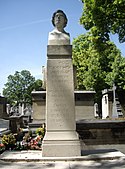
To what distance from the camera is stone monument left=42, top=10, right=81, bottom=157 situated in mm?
6625

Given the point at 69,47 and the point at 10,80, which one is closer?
the point at 69,47

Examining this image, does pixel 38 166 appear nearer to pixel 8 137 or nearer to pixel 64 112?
pixel 64 112

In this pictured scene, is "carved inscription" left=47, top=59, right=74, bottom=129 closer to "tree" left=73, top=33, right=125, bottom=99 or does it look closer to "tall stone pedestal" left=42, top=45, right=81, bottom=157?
"tall stone pedestal" left=42, top=45, right=81, bottom=157

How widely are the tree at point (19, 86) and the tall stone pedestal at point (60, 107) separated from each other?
3303 inches

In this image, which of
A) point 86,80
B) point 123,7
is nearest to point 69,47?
point 123,7

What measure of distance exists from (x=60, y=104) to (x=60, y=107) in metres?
0.09

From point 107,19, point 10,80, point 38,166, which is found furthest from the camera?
point 10,80

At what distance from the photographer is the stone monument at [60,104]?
21.7 feet

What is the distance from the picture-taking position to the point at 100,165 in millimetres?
5844

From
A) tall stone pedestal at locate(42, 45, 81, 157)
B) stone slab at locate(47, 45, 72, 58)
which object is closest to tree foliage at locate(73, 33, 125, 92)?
stone slab at locate(47, 45, 72, 58)

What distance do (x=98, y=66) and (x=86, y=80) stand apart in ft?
9.58

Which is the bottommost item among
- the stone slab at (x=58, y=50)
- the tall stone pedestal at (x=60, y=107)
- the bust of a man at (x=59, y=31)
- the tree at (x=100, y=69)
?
the tall stone pedestal at (x=60, y=107)

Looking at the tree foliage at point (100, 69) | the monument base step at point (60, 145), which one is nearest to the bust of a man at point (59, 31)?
the monument base step at point (60, 145)

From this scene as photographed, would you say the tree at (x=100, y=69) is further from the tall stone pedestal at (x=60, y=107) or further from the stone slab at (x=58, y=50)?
the tall stone pedestal at (x=60, y=107)
